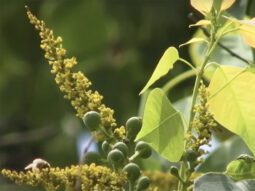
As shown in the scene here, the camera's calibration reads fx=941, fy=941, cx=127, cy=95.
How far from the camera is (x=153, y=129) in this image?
4.25 feet

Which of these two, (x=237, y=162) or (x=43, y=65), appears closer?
(x=237, y=162)

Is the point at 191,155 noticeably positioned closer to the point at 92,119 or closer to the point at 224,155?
the point at 92,119

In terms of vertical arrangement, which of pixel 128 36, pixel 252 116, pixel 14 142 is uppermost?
pixel 128 36

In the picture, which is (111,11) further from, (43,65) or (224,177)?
(224,177)

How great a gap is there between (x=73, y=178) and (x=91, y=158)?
0.10 meters

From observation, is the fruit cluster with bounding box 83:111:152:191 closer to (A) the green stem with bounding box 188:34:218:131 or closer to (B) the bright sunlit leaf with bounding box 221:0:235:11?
(A) the green stem with bounding box 188:34:218:131

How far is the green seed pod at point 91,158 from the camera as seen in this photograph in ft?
4.40

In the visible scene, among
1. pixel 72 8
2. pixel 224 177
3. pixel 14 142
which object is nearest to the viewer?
pixel 224 177

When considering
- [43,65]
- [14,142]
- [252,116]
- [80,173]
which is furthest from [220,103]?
[43,65]

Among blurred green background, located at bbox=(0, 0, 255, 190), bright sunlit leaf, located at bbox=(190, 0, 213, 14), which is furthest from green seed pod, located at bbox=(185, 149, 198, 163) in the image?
blurred green background, located at bbox=(0, 0, 255, 190)

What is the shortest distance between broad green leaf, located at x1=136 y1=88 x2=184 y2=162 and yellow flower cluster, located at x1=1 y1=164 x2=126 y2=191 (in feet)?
0.22

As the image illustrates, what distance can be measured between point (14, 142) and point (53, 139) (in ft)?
1.37

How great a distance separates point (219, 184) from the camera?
4.00 ft

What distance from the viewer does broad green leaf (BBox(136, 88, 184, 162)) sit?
1273 mm
